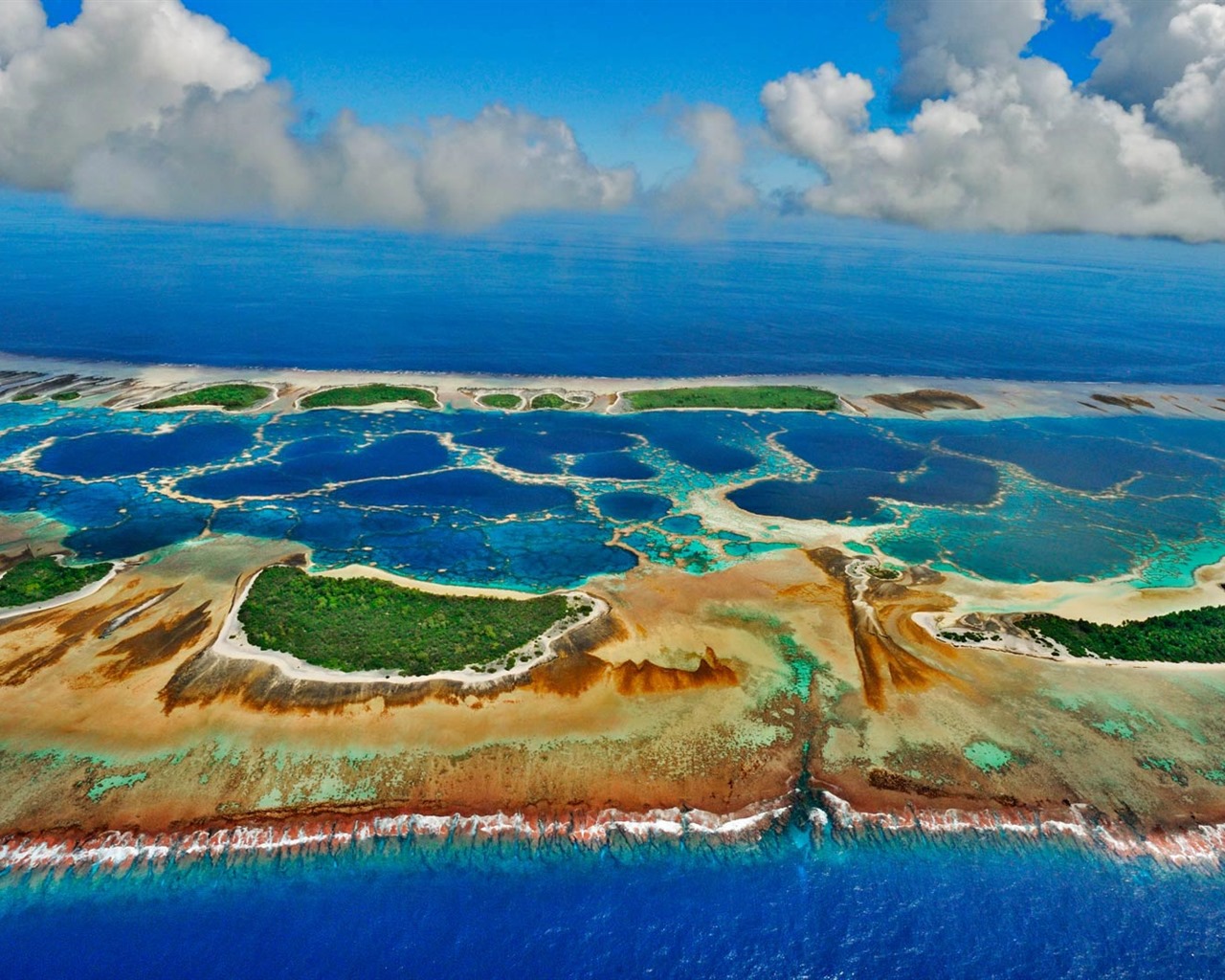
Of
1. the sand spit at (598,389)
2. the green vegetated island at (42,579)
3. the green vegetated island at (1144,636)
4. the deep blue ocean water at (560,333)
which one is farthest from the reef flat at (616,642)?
the deep blue ocean water at (560,333)

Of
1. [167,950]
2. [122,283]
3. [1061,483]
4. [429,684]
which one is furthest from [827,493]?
[122,283]

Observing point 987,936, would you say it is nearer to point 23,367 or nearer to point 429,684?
point 429,684

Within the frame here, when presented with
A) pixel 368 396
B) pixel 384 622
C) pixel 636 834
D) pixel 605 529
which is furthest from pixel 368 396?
pixel 636 834

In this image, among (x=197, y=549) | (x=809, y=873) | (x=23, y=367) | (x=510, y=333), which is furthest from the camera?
(x=510, y=333)

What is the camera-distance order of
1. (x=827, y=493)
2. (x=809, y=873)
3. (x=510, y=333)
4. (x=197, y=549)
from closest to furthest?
1. (x=809, y=873)
2. (x=197, y=549)
3. (x=827, y=493)
4. (x=510, y=333)

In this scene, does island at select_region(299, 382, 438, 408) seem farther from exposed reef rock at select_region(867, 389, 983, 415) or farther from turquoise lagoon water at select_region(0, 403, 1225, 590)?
exposed reef rock at select_region(867, 389, 983, 415)

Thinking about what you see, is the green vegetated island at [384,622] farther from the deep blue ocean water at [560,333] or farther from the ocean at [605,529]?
the deep blue ocean water at [560,333]

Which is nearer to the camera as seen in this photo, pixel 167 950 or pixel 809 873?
pixel 167 950

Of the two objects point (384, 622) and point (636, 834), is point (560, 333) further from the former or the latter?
point (636, 834)
